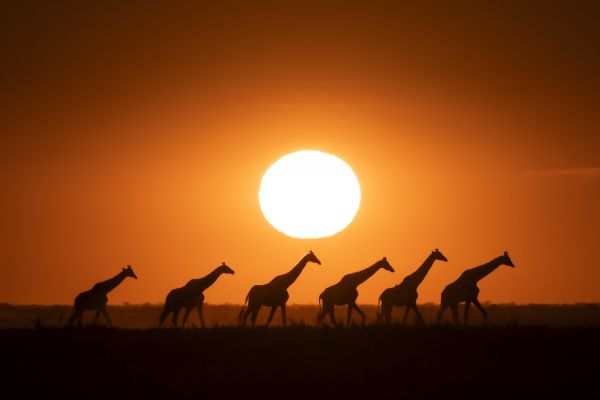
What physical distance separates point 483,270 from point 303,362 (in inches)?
530

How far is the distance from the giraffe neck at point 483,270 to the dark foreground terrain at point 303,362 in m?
7.26

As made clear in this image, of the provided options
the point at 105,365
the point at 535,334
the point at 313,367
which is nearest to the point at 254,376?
the point at 313,367

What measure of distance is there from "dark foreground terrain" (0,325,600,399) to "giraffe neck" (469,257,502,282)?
7.26 meters

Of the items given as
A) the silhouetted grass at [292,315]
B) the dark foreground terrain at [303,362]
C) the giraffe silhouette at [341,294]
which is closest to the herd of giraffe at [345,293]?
the giraffe silhouette at [341,294]

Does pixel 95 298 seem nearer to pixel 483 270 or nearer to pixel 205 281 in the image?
pixel 205 281

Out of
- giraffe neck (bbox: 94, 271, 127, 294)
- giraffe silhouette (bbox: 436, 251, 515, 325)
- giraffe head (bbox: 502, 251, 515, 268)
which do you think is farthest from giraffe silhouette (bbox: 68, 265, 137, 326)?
giraffe head (bbox: 502, 251, 515, 268)

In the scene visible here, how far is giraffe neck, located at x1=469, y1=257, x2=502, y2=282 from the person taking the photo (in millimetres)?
34250

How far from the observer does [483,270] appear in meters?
34.7

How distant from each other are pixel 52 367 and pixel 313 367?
565cm

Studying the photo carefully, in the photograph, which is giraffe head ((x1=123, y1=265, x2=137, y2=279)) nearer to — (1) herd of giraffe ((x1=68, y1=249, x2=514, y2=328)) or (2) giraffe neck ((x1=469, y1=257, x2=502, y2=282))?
(1) herd of giraffe ((x1=68, y1=249, x2=514, y2=328))

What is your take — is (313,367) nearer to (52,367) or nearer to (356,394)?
(356,394)

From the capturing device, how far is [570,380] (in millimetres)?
21297

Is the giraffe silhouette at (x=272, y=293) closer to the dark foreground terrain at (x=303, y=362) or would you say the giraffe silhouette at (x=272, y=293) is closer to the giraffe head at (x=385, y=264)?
the giraffe head at (x=385, y=264)

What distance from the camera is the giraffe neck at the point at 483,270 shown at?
112 feet
